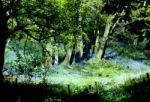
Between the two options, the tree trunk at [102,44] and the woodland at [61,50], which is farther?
the tree trunk at [102,44]

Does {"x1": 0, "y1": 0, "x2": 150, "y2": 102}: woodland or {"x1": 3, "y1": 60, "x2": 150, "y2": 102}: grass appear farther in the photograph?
{"x1": 3, "y1": 60, "x2": 150, "y2": 102}: grass

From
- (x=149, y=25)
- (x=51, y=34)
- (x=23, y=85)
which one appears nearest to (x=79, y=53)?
(x=51, y=34)

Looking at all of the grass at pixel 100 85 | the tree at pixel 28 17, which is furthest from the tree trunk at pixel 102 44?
the tree at pixel 28 17

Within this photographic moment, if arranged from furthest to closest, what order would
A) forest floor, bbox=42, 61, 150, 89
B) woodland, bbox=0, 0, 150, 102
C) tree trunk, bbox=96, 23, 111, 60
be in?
1. tree trunk, bbox=96, 23, 111, 60
2. forest floor, bbox=42, 61, 150, 89
3. woodland, bbox=0, 0, 150, 102

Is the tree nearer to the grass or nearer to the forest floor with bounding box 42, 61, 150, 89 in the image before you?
the grass

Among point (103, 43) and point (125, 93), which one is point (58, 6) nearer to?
point (125, 93)

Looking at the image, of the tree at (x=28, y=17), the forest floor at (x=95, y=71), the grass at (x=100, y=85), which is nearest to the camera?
the grass at (x=100, y=85)

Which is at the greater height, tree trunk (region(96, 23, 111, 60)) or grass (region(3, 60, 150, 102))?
tree trunk (region(96, 23, 111, 60))

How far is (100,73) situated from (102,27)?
1555 centimetres

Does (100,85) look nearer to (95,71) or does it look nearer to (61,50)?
(61,50)

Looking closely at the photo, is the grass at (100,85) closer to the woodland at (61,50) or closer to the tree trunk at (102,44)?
the woodland at (61,50)

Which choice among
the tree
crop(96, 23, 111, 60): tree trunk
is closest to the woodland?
the tree

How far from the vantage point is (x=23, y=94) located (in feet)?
47.2

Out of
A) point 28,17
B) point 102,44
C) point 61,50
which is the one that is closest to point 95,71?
point 61,50
